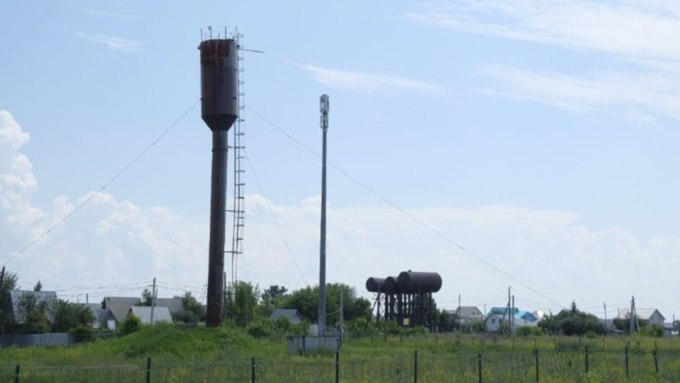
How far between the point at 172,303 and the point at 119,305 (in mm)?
7076

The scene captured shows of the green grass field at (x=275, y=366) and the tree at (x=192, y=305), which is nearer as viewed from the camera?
the green grass field at (x=275, y=366)

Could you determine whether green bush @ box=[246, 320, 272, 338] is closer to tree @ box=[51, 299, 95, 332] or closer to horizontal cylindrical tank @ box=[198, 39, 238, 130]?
horizontal cylindrical tank @ box=[198, 39, 238, 130]

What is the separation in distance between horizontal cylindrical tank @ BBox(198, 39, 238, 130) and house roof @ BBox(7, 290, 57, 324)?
35429mm

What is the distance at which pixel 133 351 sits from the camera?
133 ft

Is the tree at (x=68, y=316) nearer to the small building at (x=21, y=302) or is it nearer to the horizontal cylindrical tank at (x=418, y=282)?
the small building at (x=21, y=302)

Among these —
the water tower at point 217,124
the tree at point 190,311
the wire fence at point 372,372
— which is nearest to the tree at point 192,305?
the tree at point 190,311

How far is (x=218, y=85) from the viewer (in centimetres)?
4356

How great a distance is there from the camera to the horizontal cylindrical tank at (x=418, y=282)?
80188 mm

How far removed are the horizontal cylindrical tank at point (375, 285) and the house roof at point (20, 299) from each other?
2677 cm

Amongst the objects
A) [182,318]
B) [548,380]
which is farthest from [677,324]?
[548,380]

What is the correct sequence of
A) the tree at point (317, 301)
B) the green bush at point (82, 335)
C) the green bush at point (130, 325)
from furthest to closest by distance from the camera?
1. the tree at point (317, 301)
2. the green bush at point (130, 325)
3. the green bush at point (82, 335)

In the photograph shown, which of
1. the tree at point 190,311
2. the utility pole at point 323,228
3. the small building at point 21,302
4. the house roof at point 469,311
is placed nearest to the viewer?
the utility pole at point 323,228

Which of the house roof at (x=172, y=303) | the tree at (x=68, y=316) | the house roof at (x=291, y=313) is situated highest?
the house roof at (x=172, y=303)

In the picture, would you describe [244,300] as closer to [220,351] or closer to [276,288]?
[220,351]
